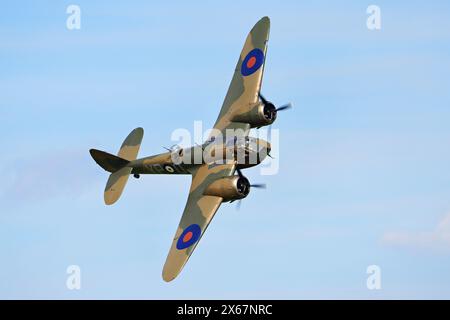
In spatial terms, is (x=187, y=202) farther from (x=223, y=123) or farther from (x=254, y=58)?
(x=254, y=58)

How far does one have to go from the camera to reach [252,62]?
173 ft

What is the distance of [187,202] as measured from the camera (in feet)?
160

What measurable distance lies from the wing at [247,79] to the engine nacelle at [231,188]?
418 cm

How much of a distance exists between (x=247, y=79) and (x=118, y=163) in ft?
29.1

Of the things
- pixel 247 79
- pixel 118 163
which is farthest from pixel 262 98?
pixel 118 163

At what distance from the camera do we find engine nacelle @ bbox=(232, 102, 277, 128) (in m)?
49.8

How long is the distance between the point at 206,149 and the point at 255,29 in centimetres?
841

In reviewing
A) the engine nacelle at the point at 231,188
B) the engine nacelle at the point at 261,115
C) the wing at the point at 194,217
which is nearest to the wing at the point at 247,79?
the engine nacelle at the point at 261,115

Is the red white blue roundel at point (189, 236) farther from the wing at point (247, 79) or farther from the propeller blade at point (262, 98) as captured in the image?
the propeller blade at point (262, 98)

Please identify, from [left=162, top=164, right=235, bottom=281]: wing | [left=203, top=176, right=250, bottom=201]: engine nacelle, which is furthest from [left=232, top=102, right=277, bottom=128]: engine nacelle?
[left=203, top=176, right=250, bottom=201]: engine nacelle

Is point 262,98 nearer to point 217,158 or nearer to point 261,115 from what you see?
point 261,115

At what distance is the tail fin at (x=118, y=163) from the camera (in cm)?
5254

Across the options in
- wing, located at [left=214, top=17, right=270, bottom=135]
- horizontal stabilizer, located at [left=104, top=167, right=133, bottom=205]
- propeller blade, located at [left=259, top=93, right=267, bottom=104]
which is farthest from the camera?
horizontal stabilizer, located at [left=104, top=167, right=133, bottom=205]

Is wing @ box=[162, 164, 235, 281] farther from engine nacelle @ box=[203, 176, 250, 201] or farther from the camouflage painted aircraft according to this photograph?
engine nacelle @ box=[203, 176, 250, 201]
